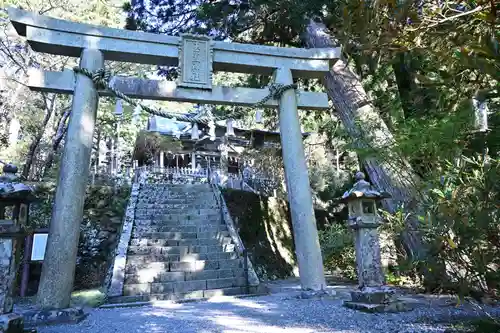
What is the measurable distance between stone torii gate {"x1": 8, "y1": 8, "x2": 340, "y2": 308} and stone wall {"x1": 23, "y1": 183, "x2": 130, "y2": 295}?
442 centimetres

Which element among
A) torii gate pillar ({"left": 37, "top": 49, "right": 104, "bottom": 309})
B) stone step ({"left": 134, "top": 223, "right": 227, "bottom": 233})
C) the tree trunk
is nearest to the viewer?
torii gate pillar ({"left": 37, "top": 49, "right": 104, "bottom": 309})

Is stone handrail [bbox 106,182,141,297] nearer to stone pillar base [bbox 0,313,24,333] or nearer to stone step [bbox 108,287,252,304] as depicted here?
stone step [bbox 108,287,252,304]

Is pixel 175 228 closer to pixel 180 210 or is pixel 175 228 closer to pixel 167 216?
pixel 167 216

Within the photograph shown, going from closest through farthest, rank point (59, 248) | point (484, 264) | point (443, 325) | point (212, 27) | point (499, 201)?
point (499, 201), point (484, 264), point (443, 325), point (59, 248), point (212, 27)

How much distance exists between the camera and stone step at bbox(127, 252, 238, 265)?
760cm

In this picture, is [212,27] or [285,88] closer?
[285,88]

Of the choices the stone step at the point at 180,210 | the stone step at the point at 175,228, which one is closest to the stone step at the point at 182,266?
the stone step at the point at 175,228

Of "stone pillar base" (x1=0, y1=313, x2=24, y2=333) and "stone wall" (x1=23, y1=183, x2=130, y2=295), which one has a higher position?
"stone wall" (x1=23, y1=183, x2=130, y2=295)

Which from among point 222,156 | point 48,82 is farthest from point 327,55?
point 222,156

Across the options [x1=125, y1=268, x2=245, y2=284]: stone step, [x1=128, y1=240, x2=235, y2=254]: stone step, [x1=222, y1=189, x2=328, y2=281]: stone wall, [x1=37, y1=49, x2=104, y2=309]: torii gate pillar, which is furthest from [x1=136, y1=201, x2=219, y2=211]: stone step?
[x1=37, y1=49, x2=104, y2=309]: torii gate pillar

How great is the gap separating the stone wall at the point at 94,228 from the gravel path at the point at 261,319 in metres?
4.19

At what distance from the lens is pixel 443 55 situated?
2730 mm

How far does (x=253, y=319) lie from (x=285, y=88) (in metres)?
4.09

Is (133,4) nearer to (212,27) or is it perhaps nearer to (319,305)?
(212,27)
